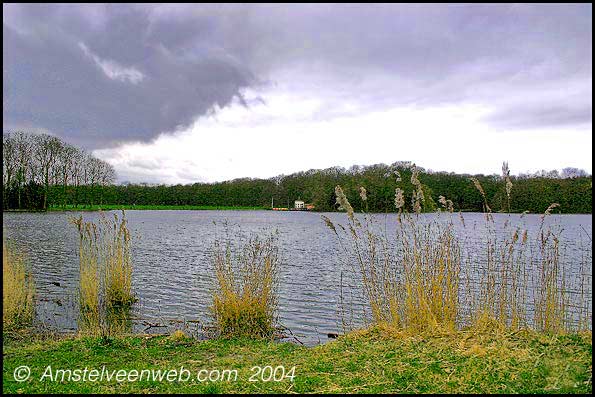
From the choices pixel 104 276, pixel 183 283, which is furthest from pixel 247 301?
pixel 183 283

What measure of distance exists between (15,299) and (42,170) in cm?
4004

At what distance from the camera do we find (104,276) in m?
10.0

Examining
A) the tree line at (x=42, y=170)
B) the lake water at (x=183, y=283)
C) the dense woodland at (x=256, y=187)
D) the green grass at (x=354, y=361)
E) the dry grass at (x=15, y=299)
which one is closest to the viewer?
the green grass at (x=354, y=361)

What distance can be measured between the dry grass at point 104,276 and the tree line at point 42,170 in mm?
33513

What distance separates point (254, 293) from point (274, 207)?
276 feet

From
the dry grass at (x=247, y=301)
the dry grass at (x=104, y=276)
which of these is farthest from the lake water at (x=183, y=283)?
the dry grass at (x=247, y=301)

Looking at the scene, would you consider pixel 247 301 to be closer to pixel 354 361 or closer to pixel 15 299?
pixel 354 361

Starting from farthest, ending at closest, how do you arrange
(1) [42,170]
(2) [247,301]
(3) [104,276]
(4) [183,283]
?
(1) [42,170] < (4) [183,283] < (3) [104,276] < (2) [247,301]

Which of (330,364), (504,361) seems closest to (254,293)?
(330,364)

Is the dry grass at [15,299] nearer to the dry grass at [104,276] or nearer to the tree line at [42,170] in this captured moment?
the dry grass at [104,276]

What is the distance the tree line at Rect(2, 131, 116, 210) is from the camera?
40.5m

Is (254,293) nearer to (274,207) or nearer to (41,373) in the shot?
(41,373)

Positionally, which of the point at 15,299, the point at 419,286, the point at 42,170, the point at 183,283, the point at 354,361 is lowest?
the point at 183,283

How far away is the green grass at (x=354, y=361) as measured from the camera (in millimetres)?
4371
